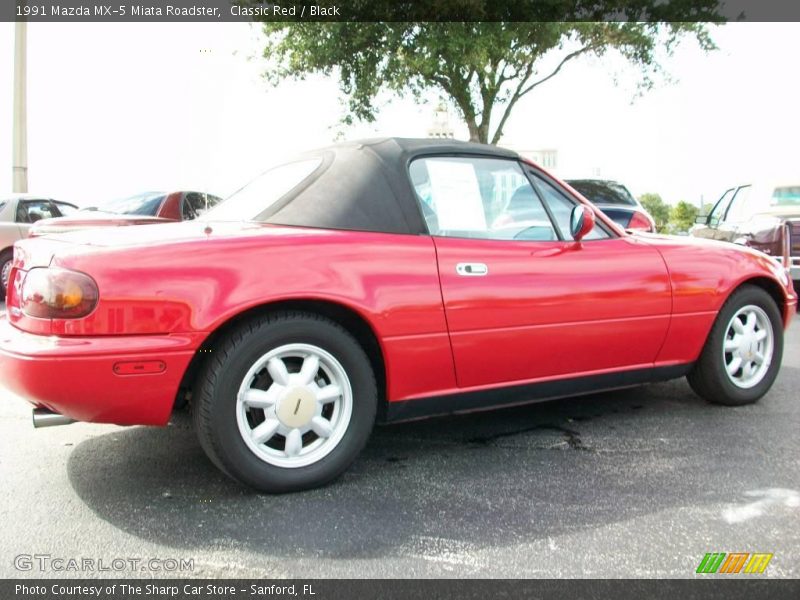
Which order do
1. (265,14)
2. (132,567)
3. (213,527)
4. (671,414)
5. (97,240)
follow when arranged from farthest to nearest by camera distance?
1. (265,14)
2. (671,414)
3. (97,240)
4. (213,527)
5. (132,567)

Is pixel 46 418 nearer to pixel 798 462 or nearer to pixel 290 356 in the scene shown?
pixel 290 356

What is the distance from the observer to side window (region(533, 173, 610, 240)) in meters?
3.58

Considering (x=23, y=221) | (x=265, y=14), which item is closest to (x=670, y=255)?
(x=23, y=221)

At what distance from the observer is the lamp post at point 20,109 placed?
13.4 m

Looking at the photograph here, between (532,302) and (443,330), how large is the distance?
0.48 meters

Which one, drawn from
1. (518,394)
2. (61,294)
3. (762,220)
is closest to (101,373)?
(61,294)

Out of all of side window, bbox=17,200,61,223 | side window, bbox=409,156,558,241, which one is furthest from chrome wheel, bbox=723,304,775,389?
side window, bbox=17,200,61,223

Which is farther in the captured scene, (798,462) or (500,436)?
(500,436)

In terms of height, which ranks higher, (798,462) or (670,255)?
(670,255)

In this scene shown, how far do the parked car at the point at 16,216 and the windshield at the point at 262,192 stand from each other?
6.97 m

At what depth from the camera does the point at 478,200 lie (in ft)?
11.1

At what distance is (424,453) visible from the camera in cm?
338

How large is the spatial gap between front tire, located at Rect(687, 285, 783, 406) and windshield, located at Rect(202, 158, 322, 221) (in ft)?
7.88

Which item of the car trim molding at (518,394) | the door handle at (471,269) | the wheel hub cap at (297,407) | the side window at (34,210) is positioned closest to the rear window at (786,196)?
the car trim molding at (518,394)
